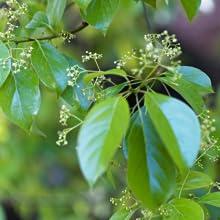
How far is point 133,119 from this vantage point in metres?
0.89

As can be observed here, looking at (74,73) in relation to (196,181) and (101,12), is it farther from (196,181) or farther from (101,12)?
(196,181)

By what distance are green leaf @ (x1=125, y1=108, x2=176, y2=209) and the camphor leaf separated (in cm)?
10

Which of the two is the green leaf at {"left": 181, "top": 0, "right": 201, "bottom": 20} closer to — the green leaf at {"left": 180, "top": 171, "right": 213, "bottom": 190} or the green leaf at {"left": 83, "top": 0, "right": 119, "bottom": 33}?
the green leaf at {"left": 83, "top": 0, "right": 119, "bottom": 33}

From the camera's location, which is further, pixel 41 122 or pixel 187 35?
pixel 187 35

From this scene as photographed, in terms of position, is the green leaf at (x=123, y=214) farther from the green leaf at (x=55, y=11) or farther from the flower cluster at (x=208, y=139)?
the green leaf at (x=55, y=11)

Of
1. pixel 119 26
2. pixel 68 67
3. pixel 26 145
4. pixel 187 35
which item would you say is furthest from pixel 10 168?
pixel 187 35

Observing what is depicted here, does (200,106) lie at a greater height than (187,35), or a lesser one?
greater

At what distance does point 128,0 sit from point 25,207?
6.13 feet

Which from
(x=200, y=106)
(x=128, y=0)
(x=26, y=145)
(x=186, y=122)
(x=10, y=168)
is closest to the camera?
(x=186, y=122)

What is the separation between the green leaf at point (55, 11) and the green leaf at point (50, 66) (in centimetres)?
6

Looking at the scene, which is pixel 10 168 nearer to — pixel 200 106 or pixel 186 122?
pixel 200 106

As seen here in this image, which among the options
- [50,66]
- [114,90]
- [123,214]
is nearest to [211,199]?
[123,214]

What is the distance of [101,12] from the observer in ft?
3.46

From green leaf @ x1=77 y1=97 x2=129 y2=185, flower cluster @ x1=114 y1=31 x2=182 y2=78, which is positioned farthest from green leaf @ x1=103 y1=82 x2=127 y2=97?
green leaf @ x1=77 y1=97 x2=129 y2=185
